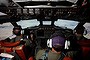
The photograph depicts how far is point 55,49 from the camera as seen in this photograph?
348cm

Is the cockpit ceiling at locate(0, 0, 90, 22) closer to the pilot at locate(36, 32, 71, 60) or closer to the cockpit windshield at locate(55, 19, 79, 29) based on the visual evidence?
the cockpit windshield at locate(55, 19, 79, 29)

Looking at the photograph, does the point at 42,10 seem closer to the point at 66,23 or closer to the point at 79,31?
the point at 66,23

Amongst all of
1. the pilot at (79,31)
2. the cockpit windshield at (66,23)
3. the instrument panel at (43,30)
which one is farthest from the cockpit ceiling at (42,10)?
the instrument panel at (43,30)

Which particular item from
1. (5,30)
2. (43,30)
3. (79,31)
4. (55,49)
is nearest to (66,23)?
(79,31)

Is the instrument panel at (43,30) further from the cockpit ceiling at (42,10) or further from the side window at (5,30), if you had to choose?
the cockpit ceiling at (42,10)

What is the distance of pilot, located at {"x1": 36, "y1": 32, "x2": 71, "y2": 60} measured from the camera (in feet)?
10.9

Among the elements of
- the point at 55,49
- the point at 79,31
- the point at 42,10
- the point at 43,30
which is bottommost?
the point at 43,30

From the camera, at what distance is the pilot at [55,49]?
3309 millimetres

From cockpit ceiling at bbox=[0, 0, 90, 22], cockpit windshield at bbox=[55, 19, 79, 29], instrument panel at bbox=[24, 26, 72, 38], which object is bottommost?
instrument panel at bbox=[24, 26, 72, 38]

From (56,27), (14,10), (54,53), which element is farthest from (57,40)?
(56,27)

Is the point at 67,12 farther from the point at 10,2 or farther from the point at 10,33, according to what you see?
the point at 10,33

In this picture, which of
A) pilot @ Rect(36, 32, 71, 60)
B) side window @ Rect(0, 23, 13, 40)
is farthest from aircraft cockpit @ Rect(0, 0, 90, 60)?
pilot @ Rect(36, 32, 71, 60)

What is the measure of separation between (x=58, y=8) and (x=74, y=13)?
50cm

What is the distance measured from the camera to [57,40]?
329 centimetres
